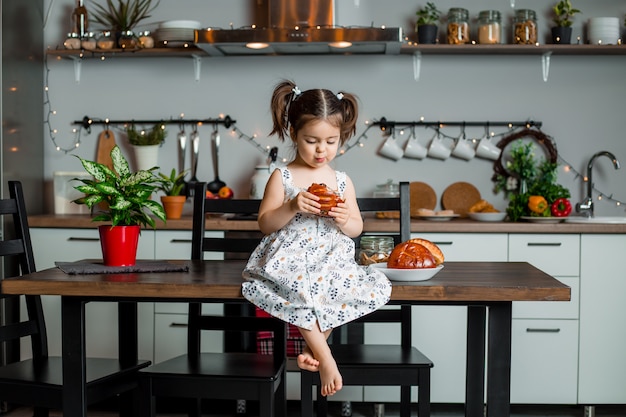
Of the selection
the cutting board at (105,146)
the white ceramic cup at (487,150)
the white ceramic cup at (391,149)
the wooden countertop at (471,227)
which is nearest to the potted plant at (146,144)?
the cutting board at (105,146)

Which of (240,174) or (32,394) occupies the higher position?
(240,174)

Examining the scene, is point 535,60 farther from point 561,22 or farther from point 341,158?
point 341,158

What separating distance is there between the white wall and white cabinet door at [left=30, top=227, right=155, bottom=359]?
2.33ft

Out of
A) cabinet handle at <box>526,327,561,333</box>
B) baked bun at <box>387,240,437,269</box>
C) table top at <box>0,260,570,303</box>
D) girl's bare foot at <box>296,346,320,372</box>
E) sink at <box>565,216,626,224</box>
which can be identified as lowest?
cabinet handle at <box>526,327,561,333</box>

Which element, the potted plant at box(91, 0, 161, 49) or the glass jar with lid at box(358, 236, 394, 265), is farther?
the potted plant at box(91, 0, 161, 49)

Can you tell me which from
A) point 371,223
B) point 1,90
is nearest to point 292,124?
point 371,223

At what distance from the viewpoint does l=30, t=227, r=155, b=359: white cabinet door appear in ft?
11.9

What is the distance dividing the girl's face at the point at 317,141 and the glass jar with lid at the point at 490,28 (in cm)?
196

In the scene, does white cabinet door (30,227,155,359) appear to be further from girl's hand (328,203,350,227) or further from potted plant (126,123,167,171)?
girl's hand (328,203,350,227)

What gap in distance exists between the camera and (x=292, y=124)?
7.31ft

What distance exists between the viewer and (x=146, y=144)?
4062 mm

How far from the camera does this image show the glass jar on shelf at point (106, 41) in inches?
157

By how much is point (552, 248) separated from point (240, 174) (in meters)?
1.55

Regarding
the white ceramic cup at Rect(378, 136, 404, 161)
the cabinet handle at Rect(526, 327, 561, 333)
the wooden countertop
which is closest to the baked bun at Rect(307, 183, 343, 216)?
the wooden countertop
